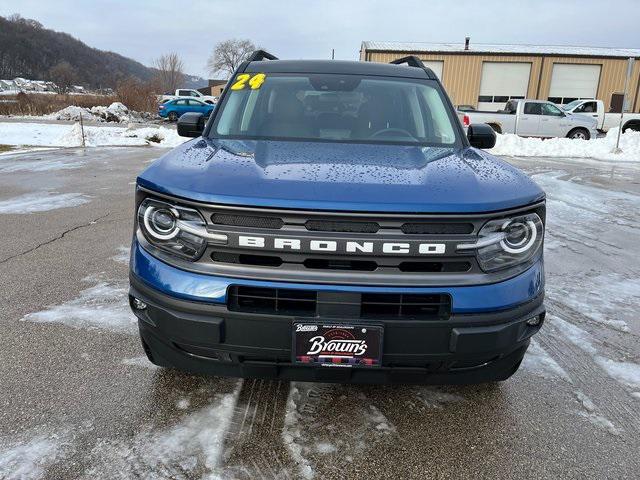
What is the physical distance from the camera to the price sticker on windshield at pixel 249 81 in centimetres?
348

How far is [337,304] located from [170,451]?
1.01m

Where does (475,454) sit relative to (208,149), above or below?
below

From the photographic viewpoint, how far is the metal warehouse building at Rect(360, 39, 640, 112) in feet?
99.8

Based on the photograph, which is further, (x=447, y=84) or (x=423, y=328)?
(x=447, y=84)

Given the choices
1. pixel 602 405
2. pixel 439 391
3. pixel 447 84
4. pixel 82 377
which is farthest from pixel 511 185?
pixel 447 84

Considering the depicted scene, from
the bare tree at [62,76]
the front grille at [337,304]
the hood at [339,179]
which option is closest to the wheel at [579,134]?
the hood at [339,179]

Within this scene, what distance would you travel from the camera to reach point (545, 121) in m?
19.2

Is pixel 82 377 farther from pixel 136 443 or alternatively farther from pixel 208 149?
pixel 208 149

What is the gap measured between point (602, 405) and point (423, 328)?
139 cm

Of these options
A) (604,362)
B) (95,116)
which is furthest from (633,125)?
(95,116)

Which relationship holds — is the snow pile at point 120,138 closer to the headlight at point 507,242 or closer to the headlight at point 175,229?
the headlight at point 175,229

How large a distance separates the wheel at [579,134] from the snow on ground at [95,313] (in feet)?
64.9

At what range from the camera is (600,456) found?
2.22 metres

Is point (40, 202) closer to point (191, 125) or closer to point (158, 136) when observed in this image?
point (191, 125)
